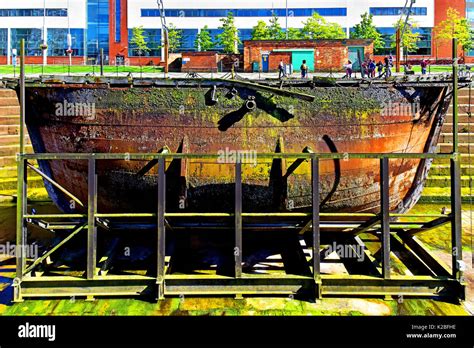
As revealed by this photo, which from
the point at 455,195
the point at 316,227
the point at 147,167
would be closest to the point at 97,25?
the point at 147,167

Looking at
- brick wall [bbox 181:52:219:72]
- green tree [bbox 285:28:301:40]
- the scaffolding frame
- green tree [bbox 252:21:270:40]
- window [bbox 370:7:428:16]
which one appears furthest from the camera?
window [bbox 370:7:428:16]

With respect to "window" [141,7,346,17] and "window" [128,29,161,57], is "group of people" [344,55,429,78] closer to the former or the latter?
"window" [141,7,346,17]

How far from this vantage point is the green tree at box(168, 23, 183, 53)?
138 ft

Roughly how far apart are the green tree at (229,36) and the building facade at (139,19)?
1866 millimetres

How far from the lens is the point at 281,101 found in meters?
7.61

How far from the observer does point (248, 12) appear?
145 ft

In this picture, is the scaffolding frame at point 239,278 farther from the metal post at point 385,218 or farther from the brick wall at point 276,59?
the brick wall at point 276,59

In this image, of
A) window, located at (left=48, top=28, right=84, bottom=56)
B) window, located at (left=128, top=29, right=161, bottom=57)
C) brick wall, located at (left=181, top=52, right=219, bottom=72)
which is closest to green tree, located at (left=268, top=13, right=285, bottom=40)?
window, located at (left=128, top=29, right=161, bottom=57)

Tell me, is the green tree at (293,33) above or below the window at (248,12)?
below

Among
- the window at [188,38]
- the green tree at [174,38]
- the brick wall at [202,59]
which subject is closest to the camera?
the brick wall at [202,59]

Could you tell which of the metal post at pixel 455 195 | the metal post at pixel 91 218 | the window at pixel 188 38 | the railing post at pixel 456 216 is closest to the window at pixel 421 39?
the window at pixel 188 38

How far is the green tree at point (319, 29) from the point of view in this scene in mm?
40312

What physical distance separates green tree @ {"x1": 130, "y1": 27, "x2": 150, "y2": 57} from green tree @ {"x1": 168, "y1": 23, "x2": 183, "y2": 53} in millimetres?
2890

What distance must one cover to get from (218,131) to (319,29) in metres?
36.6
